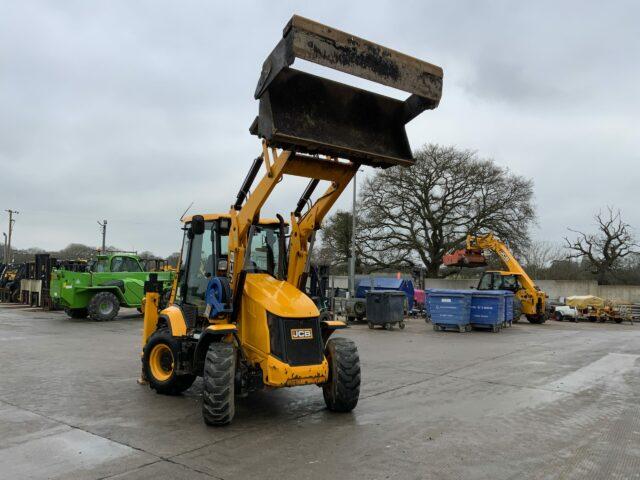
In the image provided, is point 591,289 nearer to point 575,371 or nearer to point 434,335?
point 434,335

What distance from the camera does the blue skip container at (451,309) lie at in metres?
18.6

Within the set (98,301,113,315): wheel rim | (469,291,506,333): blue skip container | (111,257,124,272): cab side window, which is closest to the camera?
(98,301,113,315): wheel rim

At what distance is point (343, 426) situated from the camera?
5891mm

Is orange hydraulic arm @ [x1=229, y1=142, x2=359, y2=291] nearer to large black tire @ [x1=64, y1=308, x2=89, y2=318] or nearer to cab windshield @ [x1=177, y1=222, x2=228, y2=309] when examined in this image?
cab windshield @ [x1=177, y1=222, x2=228, y2=309]

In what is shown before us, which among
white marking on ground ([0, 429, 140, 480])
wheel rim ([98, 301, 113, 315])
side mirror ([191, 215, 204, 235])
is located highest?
side mirror ([191, 215, 204, 235])

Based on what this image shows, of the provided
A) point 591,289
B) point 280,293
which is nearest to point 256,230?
point 280,293

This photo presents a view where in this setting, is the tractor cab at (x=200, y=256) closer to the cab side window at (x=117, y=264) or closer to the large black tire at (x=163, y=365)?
the large black tire at (x=163, y=365)

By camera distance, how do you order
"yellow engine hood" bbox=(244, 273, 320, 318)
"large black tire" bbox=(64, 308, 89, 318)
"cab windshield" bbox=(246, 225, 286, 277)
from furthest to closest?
"large black tire" bbox=(64, 308, 89, 318) < "cab windshield" bbox=(246, 225, 286, 277) < "yellow engine hood" bbox=(244, 273, 320, 318)

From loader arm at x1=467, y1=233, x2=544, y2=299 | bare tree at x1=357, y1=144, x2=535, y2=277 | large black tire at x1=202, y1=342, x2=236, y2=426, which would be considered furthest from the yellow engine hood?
bare tree at x1=357, y1=144, x2=535, y2=277

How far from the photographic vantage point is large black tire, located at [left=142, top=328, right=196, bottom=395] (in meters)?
6.99

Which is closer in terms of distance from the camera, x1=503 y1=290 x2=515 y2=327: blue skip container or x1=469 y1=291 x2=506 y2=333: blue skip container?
x1=469 y1=291 x2=506 y2=333: blue skip container

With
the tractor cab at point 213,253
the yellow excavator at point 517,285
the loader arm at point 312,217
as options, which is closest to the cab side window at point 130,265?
the tractor cab at point 213,253

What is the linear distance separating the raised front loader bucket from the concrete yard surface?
303 centimetres

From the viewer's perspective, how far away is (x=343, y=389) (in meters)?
6.24
